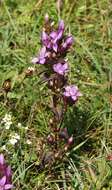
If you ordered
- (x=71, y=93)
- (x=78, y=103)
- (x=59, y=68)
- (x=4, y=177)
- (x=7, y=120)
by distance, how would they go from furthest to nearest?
(x=78, y=103) → (x=7, y=120) → (x=71, y=93) → (x=59, y=68) → (x=4, y=177)

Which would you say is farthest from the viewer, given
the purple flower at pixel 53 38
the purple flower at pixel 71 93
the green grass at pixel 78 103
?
the green grass at pixel 78 103

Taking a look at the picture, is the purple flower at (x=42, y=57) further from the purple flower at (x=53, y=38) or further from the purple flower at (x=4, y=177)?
the purple flower at (x=4, y=177)

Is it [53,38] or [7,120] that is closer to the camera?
[53,38]

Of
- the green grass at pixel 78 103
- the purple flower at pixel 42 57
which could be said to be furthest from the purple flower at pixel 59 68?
the green grass at pixel 78 103

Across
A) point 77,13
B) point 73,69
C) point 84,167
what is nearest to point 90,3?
point 77,13

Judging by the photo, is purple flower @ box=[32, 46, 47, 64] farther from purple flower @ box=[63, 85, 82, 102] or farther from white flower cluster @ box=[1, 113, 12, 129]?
white flower cluster @ box=[1, 113, 12, 129]

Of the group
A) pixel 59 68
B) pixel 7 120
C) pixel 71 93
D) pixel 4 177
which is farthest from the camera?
pixel 7 120

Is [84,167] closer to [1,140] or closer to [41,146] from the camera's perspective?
[41,146]

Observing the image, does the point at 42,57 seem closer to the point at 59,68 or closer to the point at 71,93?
the point at 59,68

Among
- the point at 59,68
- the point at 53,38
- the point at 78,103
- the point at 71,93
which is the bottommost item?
the point at 78,103

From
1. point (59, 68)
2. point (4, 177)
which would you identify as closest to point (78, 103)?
point (59, 68)
